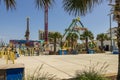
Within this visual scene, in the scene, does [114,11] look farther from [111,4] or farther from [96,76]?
[96,76]

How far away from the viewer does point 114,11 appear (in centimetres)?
641

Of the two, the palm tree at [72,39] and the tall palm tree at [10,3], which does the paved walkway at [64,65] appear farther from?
the palm tree at [72,39]

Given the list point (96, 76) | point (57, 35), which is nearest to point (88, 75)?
point (96, 76)

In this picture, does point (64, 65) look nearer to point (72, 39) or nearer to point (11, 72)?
point (11, 72)

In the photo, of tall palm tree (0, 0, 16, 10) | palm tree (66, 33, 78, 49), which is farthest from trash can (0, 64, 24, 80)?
palm tree (66, 33, 78, 49)

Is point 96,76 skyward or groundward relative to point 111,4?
groundward

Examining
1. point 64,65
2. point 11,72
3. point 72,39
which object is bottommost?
point 64,65

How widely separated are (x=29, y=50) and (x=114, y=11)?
30964 millimetres

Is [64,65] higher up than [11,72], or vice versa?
[11,72]

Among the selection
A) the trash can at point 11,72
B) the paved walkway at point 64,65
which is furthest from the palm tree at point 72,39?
the trash can at point 11,72

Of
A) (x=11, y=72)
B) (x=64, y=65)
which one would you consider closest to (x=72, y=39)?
(x=64, y=65)

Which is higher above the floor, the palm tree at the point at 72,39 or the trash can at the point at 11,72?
the palm tree at the point at 72,39

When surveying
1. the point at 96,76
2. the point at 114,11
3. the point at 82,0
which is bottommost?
the point at 96,76

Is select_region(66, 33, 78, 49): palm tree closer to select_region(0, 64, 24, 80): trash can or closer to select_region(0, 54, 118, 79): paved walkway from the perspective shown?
select_region(0, 54, 118, 79): paved walkway
